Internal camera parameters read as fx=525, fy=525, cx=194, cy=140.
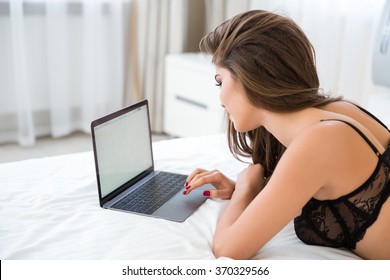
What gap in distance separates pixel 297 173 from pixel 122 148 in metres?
0.58

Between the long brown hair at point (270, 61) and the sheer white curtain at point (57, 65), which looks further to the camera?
the sheer white curtain at point (57, 65)

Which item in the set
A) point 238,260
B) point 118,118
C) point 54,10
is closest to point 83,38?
point 54,10

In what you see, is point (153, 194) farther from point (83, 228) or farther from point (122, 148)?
point (83, 228)

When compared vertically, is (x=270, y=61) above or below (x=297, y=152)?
above

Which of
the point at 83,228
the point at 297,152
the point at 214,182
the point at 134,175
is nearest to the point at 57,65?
the point at 134,175

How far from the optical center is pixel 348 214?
1122 mm

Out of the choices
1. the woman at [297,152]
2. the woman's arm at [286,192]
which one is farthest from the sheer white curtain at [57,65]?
the woman's arm at [286,192]

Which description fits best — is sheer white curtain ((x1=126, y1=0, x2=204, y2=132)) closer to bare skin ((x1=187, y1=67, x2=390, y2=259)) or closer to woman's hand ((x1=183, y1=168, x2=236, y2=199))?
woman's hand ((x1=183, y1=168, x2=236, y2=199))

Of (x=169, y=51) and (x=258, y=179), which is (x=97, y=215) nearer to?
(x=258, y=179)

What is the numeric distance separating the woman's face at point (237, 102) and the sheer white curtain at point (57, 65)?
7.40ft

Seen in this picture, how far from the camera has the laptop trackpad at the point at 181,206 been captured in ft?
4.28

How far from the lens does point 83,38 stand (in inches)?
132

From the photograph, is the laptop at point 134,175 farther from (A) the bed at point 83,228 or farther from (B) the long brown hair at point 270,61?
(B) the long brown hair at point 270,61

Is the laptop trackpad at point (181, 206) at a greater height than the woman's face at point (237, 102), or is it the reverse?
the woman's face at point (237, 102)
